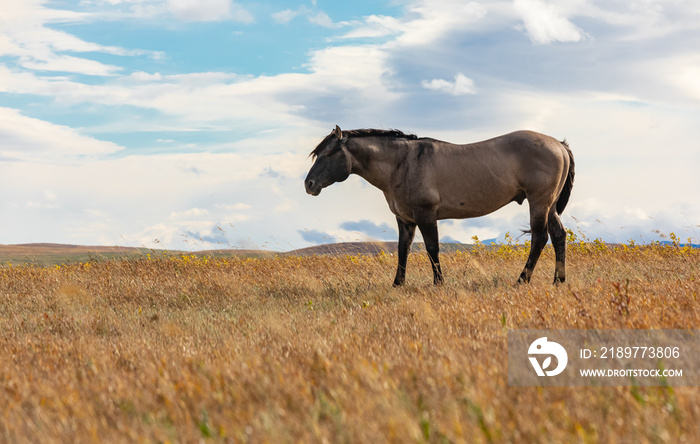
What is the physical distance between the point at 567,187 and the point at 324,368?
24.2 ft

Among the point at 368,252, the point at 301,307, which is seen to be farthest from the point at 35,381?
the point at 368,252

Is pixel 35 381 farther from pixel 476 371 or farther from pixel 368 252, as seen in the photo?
pixel 368 252

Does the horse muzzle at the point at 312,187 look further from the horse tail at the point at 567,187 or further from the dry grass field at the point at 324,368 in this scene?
the horse tail at the point at 567,187

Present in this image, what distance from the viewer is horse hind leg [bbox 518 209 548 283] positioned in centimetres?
916

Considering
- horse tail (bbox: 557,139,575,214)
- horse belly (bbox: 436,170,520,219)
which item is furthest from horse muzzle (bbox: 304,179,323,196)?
horse tail (bbox: 557,139,575,214)

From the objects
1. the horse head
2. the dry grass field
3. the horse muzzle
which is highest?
the horse head

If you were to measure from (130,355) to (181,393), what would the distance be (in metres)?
1.64

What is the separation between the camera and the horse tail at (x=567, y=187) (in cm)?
987

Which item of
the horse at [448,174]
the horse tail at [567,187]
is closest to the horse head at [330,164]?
the horse at [448,174]

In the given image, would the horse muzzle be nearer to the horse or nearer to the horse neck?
the horse

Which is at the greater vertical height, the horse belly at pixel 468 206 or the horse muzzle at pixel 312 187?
the horse muzzle at pixel 312 187

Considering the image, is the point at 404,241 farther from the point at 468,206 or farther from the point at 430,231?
the point at 468,206

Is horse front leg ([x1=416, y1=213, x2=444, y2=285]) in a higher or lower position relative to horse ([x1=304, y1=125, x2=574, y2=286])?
lower

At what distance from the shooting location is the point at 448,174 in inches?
360
